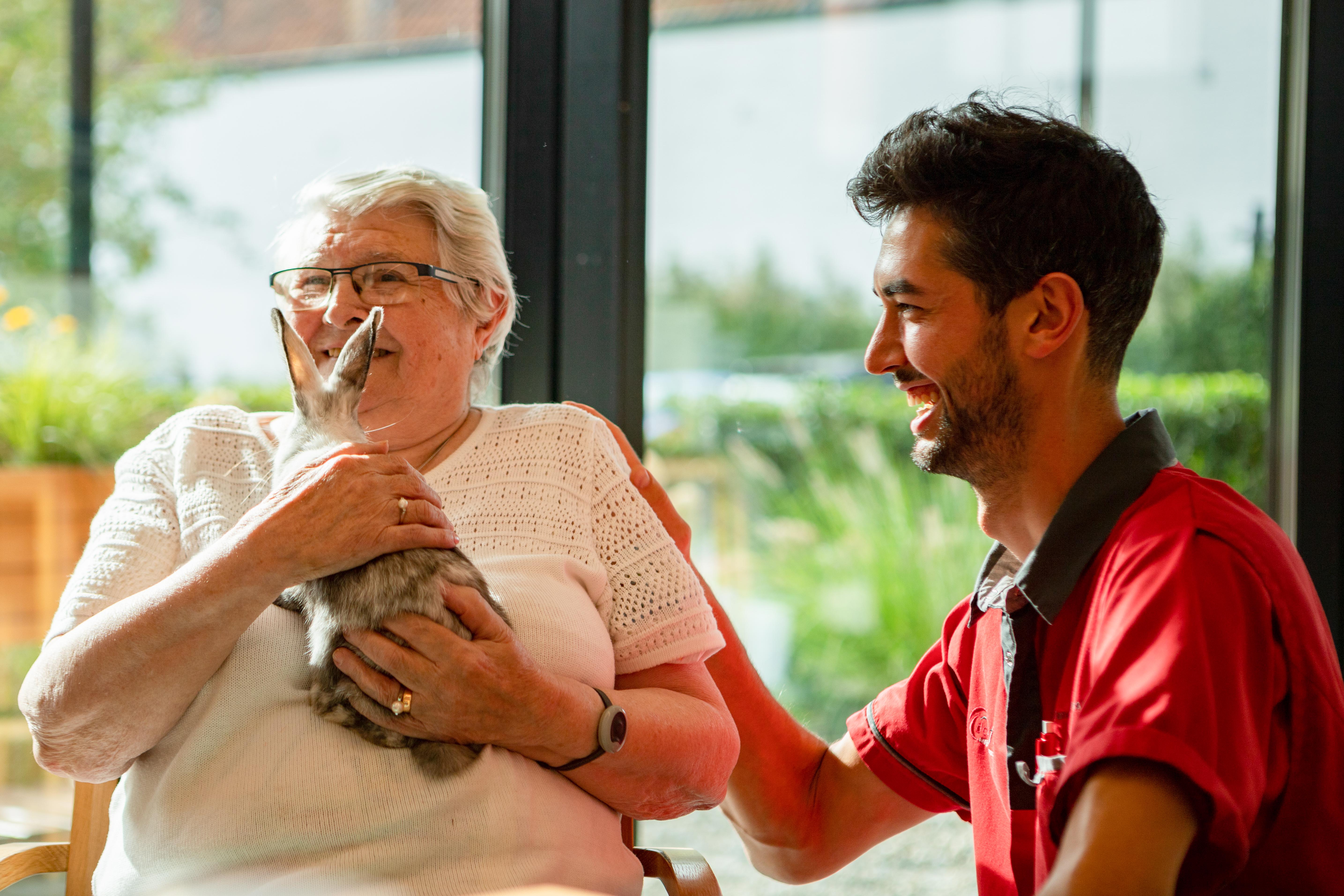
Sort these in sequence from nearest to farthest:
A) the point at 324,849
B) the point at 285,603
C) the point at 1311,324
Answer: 1. the point at 324,849
2. the point at 285,603
3. the point at 1311,324

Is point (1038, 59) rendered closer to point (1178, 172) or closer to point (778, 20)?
point (1178, 172)

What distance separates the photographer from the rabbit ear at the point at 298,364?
159 cm

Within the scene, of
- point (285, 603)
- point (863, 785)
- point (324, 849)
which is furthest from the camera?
point (863, 785)

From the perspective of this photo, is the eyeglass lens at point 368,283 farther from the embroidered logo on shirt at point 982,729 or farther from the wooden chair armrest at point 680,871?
the embroidered logo on shirt at point 982,729

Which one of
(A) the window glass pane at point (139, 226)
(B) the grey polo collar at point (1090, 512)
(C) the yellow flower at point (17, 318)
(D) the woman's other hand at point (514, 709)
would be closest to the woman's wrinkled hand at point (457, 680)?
(D) the woman's other hand at point (514, 709)

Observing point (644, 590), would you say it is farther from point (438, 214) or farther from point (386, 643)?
point (438, 214)

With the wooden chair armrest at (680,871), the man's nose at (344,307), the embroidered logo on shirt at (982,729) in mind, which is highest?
the man's nose at (344,307)

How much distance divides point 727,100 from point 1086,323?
1.34 m

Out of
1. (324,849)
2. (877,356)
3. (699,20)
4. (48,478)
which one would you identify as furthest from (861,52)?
(48,478)

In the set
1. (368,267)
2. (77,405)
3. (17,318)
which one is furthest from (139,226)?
(368,267)

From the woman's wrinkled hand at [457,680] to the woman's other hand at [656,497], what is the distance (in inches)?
19.7

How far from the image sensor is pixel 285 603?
161 centimetres

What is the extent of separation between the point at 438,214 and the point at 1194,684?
1.41m

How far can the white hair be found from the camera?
5.97 ft
